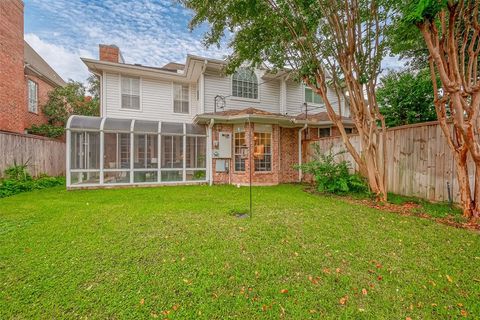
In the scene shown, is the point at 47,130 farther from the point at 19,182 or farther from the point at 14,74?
the point at 19,182

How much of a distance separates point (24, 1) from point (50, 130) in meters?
6.44

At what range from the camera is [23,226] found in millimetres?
3951

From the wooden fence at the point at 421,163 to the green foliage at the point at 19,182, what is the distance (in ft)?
39.8

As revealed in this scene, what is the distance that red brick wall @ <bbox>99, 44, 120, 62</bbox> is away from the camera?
35.4 ft

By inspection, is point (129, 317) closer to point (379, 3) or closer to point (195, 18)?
point (195, 18)

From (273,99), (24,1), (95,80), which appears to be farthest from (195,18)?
(95,80)

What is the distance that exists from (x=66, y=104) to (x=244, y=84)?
12.1 metres

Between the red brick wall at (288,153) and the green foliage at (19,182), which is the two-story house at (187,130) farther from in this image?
the green foliage at (19,182)

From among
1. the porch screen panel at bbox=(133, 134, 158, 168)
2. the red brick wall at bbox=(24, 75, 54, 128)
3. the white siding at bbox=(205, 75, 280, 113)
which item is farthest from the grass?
the red brick wall at bbox=(24, 75, 54, 128)

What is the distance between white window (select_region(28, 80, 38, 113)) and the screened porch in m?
6.87

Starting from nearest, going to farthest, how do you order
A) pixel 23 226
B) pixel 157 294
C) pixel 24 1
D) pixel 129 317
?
pixel 129 317
pixel 157 294
pixel 23 226
pixel 24 1

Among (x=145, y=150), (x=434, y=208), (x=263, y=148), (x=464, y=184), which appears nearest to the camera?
(x=464, y=184)

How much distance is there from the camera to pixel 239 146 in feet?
30.9

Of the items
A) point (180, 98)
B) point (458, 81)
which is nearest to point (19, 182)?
point (180, 98)
